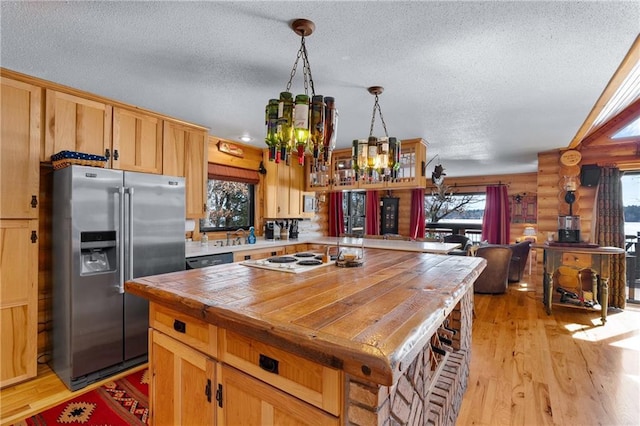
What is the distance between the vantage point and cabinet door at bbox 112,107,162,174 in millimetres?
2854

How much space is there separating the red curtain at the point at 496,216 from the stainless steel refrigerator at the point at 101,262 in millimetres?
7412

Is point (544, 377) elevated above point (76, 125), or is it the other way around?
point (76, 125)

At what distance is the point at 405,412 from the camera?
3.61 ft

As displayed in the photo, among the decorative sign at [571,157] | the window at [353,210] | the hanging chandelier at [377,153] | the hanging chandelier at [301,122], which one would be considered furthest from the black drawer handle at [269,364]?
the window at [353,210]

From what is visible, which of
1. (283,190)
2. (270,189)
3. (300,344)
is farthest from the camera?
(283,190)

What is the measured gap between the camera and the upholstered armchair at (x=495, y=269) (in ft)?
16.1

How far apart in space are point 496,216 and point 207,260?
7062 millimetres

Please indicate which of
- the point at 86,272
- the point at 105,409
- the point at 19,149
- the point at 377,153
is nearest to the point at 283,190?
the point at 377,153

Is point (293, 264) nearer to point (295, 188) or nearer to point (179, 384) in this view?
point (179, 384)

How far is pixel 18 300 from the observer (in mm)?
2297

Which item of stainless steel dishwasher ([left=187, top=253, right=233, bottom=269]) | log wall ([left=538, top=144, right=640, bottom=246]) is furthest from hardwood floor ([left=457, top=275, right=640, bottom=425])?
stainless steel dishwasher ([left=187, top=253, right=233, bottom=269])

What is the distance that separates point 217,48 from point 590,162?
17.1 ft

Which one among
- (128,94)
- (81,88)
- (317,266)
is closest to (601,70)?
(317,266)

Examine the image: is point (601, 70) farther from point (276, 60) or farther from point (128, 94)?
point (128, 94)
